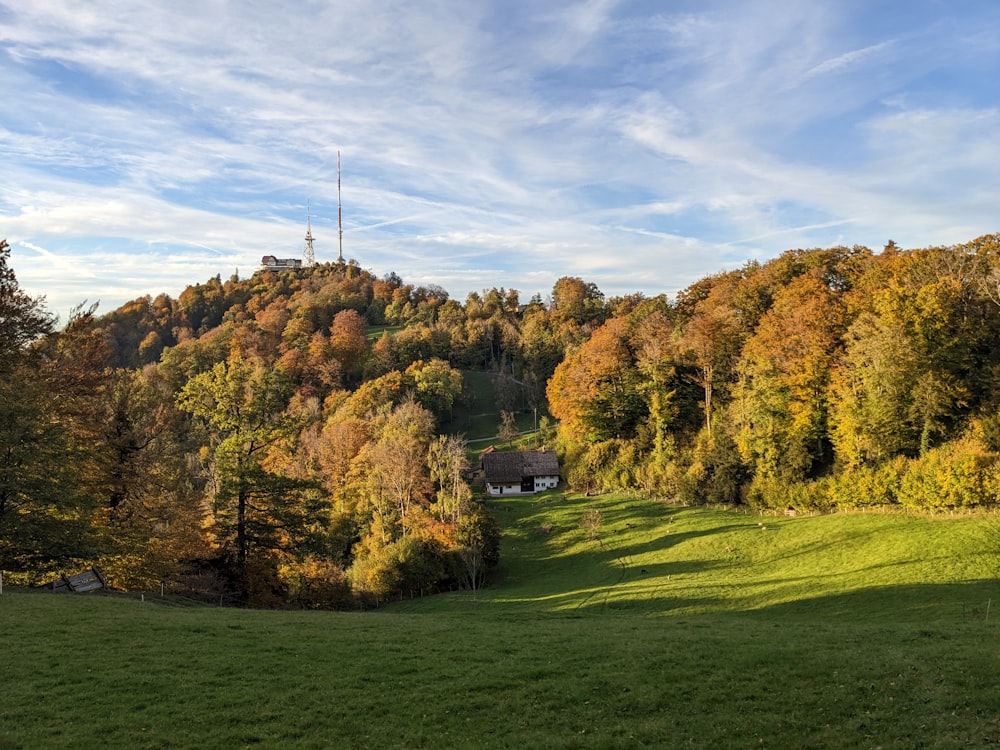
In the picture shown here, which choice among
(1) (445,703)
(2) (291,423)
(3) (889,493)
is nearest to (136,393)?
(2) (291,423)

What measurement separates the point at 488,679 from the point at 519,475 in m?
52.8

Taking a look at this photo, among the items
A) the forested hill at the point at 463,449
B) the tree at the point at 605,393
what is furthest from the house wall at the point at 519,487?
the tree at the point at 605,393

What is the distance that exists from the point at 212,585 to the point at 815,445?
1651 inches

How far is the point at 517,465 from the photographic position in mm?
66312

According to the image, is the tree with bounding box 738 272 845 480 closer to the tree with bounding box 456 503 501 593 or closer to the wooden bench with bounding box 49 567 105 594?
the tree with bounding box 456 503 501 593

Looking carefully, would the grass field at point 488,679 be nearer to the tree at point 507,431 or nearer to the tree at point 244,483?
the tree at point 244,483

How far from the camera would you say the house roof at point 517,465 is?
215ft

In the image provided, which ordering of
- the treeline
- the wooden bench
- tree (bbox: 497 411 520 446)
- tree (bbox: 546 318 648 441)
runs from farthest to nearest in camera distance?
tree (bbox: 497 411 520 446) → tree (bbox: 546 318 648 441) → the treeline → the wooden bench

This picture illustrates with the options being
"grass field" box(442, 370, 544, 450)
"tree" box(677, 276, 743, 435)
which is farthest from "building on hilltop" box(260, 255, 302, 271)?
"tree" box(677, 276, 743, 435)

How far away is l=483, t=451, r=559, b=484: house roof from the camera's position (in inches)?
2576

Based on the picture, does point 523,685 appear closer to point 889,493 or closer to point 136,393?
point 136,393

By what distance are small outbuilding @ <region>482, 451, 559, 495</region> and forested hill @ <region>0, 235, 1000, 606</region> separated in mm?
2667

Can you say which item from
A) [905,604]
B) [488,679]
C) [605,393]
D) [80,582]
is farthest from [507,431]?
[488,679]

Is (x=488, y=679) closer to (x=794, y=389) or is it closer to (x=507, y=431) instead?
(x=794, y=389)
